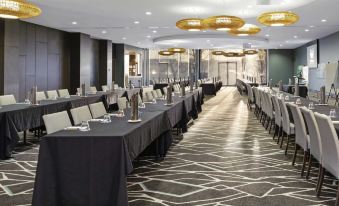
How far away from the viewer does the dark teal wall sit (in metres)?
27.4

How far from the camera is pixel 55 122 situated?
4.18 metres

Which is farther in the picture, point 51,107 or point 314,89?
point 314,89

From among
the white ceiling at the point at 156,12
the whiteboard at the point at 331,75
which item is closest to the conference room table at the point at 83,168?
the white ceiling at the point at 156,12

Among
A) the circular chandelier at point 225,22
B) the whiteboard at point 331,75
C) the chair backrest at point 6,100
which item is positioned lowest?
the chair backrest at point 6,100

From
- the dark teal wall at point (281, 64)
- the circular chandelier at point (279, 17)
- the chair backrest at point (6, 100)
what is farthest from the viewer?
the dark teal wall at point (281, 64)

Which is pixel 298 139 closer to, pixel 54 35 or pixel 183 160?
pixel 183 160

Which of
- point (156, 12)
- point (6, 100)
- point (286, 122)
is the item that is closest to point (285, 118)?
point (286, 122)

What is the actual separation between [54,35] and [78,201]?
43.0 ft

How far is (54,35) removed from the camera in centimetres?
1536

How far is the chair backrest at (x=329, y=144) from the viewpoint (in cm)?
353

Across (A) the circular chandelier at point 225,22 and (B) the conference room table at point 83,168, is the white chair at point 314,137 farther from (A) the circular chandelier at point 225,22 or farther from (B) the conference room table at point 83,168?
(A) the circular chandelier at point 225,22

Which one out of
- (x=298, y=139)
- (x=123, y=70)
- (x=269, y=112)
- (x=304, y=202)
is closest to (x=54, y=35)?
(x=123, y=70)

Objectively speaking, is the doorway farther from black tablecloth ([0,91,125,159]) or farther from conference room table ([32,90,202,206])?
conference room table ([32,90,202,206])

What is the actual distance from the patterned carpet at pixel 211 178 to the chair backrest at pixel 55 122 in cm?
77
